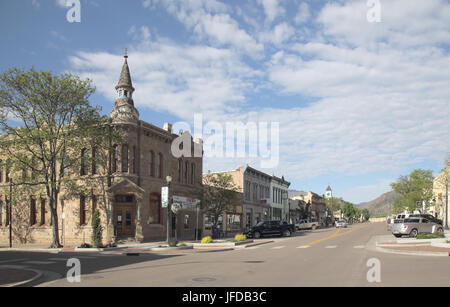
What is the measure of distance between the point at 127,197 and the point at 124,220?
1.92 m

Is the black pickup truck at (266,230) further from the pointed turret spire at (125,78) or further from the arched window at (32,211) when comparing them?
the arched window at (32,211)

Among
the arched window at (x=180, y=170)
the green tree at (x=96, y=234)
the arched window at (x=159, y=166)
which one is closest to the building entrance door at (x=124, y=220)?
the arched window at (x=159, y=166)

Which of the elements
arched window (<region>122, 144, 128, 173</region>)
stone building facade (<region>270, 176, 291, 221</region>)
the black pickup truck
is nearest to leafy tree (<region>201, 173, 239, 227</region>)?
the black pickup truck

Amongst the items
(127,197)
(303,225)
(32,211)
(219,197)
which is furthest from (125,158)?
(303,225)

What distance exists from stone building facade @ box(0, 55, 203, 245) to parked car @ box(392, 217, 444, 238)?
16694 millimetres

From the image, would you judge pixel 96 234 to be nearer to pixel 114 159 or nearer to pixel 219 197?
pixel 114 159

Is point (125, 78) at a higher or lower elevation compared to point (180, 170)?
higher

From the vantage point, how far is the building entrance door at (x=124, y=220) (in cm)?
3300

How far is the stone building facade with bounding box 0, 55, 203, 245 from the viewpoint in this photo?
107 feet

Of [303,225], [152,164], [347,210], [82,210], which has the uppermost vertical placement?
[152,164]

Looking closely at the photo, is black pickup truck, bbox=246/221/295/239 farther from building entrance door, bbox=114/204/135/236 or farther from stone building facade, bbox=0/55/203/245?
building entrance door, bbox=114/204/135/236

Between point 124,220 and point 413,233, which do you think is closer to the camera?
point 413,233

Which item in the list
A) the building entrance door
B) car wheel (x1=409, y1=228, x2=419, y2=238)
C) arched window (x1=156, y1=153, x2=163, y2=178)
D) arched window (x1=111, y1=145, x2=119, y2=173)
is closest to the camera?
car wheel (x1=409, y1=228, x2=419, y2=238)

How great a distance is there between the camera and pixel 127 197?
3366 centimetres
